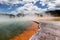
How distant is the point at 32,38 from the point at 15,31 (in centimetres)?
20

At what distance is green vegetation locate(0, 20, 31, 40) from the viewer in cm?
125

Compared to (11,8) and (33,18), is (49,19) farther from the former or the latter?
(11,8)

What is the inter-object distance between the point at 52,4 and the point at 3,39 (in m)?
0.64

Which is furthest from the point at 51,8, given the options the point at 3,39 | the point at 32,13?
the point at 3,39

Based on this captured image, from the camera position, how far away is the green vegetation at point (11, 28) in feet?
4.11

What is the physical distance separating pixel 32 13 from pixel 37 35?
0.24 meters

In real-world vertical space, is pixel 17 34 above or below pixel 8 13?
below

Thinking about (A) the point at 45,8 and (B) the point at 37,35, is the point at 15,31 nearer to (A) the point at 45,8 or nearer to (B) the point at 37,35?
(B) the point at 37,35

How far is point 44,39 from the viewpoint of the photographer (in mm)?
1231

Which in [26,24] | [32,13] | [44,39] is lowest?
[44,39]

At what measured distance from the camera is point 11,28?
50.4 inches

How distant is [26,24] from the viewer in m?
1.29

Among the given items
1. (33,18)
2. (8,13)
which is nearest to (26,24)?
(33,18)

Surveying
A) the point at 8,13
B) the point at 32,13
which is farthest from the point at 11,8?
the point at 32,13
